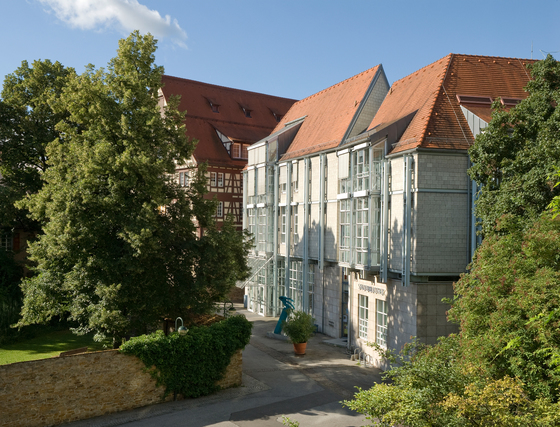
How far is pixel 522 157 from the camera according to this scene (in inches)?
565

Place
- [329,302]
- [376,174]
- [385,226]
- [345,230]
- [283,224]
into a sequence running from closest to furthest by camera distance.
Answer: [385,226], [376,174], [345,230], [329,302], [283,224]

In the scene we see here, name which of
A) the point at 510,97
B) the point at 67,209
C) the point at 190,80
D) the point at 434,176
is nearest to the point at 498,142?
the point at 434,176

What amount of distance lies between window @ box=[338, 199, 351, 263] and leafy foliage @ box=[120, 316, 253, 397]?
6.54 meters

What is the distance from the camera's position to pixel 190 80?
45.2 metres

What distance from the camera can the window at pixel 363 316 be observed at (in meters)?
22.3

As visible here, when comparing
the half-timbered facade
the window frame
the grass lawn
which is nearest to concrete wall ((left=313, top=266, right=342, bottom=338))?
the window frame

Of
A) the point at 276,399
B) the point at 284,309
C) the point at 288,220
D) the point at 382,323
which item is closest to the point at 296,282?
the point at 288,220

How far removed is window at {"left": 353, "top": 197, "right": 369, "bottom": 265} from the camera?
822 inches

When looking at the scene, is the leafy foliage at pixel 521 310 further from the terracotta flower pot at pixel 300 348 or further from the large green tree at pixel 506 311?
the terracotta flower pot at pixel 300 348

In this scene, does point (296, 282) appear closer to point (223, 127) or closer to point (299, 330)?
point (299, 330)

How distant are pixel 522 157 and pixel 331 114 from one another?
15928mm

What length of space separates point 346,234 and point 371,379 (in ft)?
21.2

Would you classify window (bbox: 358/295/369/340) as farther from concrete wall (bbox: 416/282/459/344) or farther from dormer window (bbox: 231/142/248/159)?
dormer window (bbox: 231/142/248/159)

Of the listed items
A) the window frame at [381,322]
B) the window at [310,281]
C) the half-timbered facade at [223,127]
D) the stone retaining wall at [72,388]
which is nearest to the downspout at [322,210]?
the window at [310,281]
